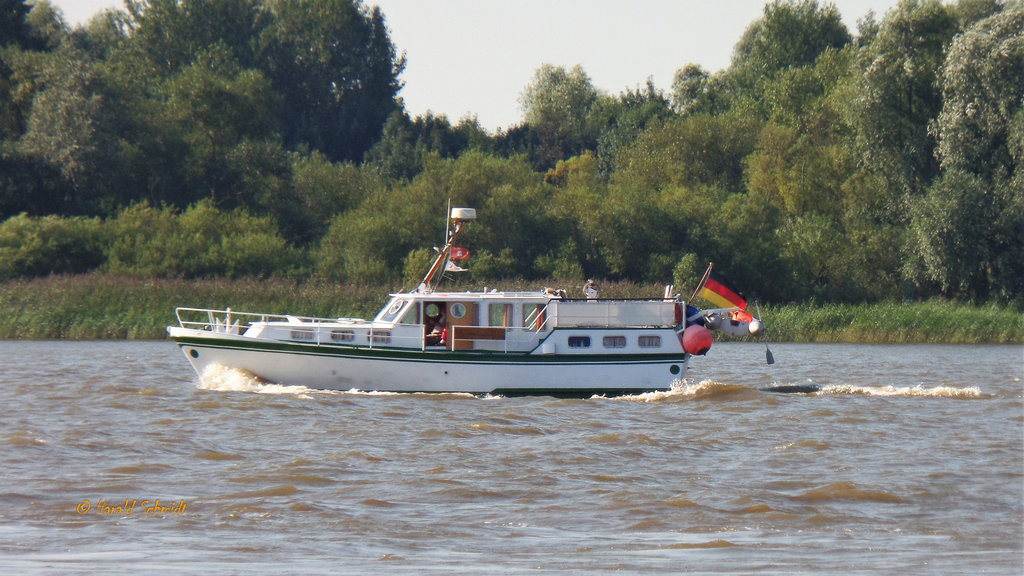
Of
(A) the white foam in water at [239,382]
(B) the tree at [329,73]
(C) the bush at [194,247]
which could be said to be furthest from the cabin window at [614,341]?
(B) the tree at [329,73]

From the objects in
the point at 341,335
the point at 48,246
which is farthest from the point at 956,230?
the point at 48,246

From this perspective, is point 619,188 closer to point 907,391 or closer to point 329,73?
point 907,391

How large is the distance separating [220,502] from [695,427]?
9842 millimetres

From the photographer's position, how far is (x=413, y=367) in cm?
2672

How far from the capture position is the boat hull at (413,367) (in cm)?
2653

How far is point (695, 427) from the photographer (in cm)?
2272

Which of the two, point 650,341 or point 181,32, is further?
point 181,32

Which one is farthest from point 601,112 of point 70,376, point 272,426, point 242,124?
point 272,426

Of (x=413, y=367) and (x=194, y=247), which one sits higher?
(x=194, y=247)

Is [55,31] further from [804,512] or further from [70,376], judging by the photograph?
[804,512]

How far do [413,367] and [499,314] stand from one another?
213cm

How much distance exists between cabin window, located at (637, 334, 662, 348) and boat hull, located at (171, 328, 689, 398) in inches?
9.0

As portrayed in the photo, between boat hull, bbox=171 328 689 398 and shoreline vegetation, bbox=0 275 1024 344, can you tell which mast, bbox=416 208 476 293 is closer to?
boat hull, bbox=171 328 689 398

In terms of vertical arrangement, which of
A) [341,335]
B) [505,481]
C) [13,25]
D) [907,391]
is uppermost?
[13,25]
